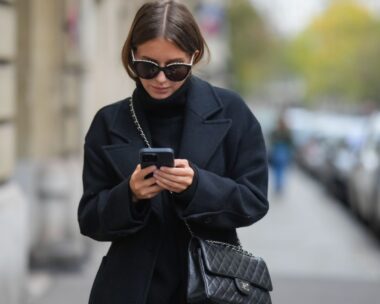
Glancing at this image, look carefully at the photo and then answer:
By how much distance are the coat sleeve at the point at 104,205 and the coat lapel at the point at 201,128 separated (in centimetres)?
22

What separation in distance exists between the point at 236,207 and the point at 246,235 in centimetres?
1122

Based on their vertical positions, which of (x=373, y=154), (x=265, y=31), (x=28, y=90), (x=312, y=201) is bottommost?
(x=312, y=201)

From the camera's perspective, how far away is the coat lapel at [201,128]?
9.59ft

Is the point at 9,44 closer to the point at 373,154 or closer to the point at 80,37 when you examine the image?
the point at 80,37

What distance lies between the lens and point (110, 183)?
2990mm

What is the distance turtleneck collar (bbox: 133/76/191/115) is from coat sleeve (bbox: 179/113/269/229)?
23 cm

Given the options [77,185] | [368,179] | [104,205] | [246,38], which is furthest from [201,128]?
[246,38]

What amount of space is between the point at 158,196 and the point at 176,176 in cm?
24

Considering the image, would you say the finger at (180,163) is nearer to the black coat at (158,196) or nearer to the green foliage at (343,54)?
the black coat at (158,196)

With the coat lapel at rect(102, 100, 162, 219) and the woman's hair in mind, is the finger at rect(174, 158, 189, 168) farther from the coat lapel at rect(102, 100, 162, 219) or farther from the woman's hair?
the woman's hair

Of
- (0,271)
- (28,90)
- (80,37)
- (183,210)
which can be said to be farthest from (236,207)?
(80,37)

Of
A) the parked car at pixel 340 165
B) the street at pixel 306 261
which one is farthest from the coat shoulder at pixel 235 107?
the parked car at pixel 340 165

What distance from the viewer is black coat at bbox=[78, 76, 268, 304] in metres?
2.83

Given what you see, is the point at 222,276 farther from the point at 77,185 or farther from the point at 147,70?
the point at 77,185
